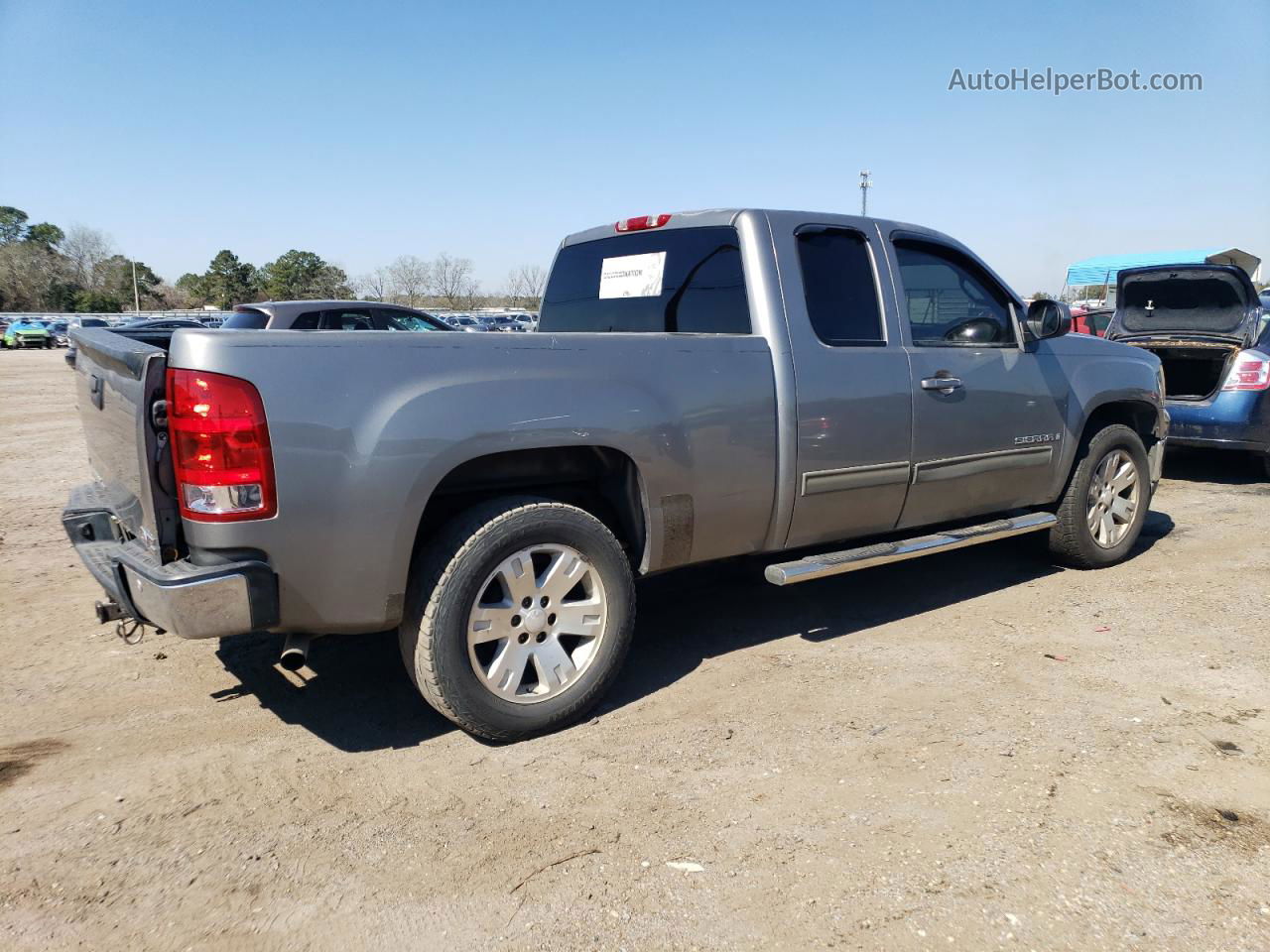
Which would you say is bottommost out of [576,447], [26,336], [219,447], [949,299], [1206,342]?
[576,447]

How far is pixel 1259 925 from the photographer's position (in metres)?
2.30

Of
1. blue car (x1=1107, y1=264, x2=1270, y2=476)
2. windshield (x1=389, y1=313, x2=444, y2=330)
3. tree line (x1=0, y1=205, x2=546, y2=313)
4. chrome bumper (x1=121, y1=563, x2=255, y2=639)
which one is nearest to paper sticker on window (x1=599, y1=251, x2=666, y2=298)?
chrome bumper (x1=121, y1=563, x2=255, y2=639)

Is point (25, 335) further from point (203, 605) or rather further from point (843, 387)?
point (843, 387)

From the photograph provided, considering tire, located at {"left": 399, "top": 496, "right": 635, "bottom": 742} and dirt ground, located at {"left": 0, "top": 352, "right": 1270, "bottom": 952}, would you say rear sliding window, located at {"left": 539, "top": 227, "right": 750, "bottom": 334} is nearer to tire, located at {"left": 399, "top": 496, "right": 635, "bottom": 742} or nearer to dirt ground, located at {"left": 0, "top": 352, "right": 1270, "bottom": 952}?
tire, located at {"left": 399, "top": 496, "right": 635, "bottom": 742}

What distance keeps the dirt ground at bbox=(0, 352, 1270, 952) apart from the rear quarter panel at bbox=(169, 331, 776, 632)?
2.22ft

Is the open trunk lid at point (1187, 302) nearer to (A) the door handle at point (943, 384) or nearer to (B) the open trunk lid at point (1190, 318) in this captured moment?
(B) the open trunk lid at point (1190, 318)

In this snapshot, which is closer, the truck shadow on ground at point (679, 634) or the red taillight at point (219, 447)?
the red taillight at point (219, 447)

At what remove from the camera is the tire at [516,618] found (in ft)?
10.2

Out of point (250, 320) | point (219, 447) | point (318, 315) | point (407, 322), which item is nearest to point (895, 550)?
point (219, 447)

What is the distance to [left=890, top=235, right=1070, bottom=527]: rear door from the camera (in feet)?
14.4

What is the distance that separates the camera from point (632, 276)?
447 centimetres

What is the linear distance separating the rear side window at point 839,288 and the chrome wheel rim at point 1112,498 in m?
→ 2.11

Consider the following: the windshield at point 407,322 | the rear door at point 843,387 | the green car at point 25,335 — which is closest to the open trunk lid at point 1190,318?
the rear door at point 843,387

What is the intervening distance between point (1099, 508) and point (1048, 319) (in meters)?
1.40
